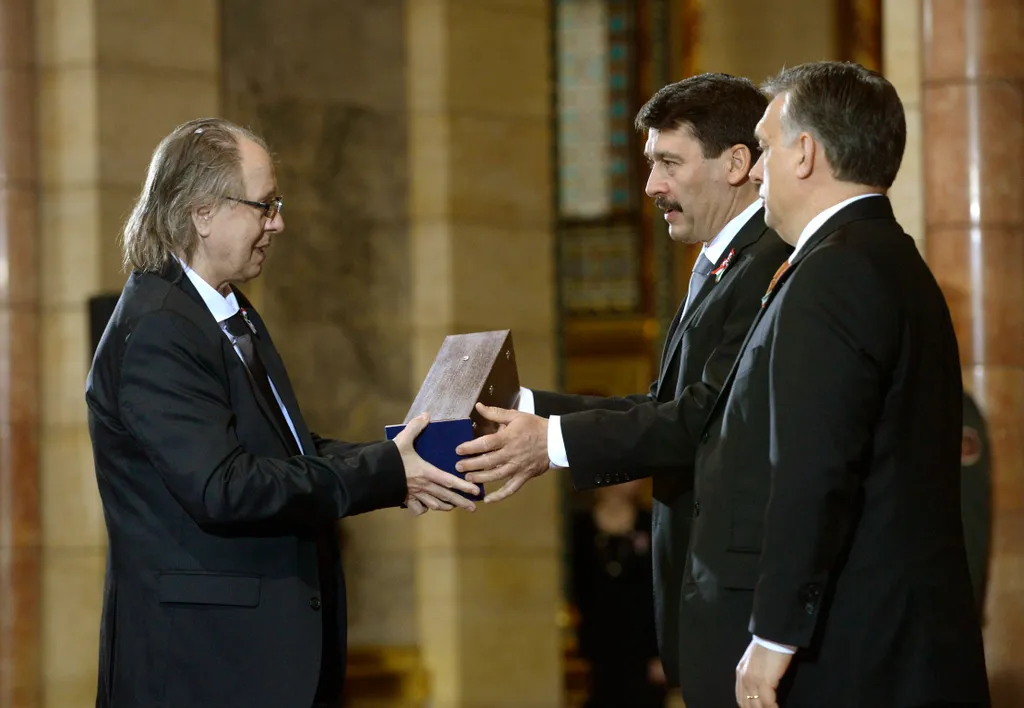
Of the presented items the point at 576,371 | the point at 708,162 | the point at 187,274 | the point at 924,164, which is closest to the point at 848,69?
the point at 708,162

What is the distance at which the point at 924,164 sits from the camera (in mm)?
6562

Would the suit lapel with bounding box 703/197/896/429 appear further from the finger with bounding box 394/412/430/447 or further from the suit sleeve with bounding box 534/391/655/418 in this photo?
the suit sleeve with bounding box 534/391/655/418

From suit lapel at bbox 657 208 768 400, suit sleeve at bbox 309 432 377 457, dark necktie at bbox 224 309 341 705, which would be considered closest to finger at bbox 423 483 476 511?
dark necktie at bbox 224 309 341 705

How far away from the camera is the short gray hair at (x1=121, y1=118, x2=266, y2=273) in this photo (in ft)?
11.2

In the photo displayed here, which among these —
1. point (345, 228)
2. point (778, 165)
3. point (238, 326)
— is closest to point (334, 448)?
point (238, 326)

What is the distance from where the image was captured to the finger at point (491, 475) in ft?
11.8

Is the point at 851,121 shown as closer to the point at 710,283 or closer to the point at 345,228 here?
the point at 710,283

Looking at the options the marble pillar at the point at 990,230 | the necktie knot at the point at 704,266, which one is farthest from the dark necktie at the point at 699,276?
the marble pillar at the point at 990,230

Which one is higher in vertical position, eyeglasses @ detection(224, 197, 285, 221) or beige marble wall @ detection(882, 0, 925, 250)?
beige marble wall @ detection(882, 0, 925, 250)

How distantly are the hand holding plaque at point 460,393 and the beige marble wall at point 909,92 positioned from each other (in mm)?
3249

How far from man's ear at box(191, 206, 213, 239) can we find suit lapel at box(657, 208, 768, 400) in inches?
46.2

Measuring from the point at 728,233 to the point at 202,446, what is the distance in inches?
56.5

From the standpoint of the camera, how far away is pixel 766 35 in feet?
35.8

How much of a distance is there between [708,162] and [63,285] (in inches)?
146
